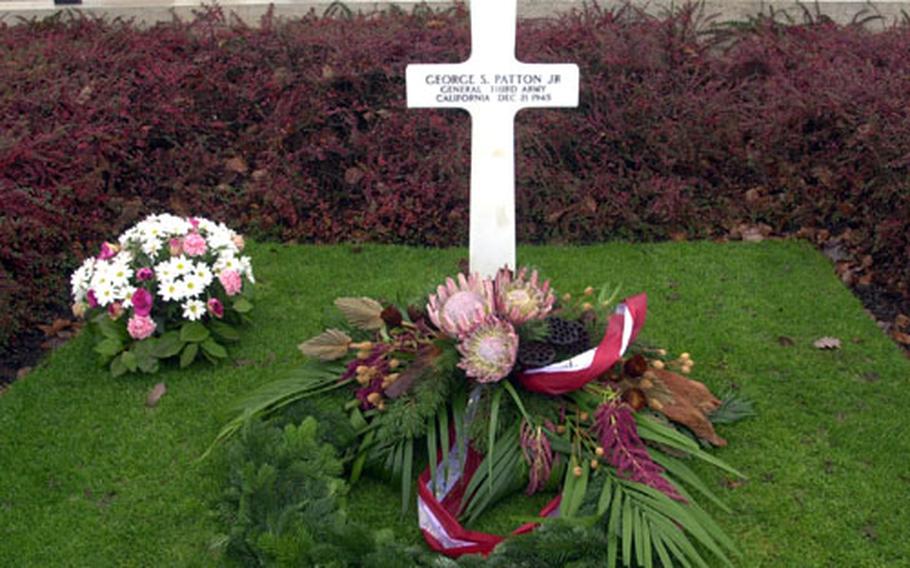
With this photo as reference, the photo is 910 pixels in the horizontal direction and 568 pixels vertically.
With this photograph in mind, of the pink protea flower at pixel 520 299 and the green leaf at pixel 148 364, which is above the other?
the pink protea flower at pixel 520 299

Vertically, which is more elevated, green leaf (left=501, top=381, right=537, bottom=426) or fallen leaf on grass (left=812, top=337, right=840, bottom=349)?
green leaf (left=501, top=381, right=537, bottom=426)

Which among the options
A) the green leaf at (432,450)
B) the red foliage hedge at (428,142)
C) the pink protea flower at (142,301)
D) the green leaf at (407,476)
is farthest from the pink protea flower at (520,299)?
the red foliage hedge at (428,142)

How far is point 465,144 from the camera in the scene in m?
5.84

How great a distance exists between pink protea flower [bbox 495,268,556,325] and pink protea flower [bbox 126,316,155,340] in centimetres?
157

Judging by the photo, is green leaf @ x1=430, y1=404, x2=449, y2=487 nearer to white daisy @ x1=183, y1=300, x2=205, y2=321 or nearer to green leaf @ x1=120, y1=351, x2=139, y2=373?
white daisy @ x1=183, y1=300, x2=205, y2=321

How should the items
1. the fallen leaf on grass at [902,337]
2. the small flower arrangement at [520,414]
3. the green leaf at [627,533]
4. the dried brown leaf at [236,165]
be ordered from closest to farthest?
the green leaf at [627,533], the small flower arrangement at [520,414], the fallen leaf on grass at [902,337], the dried brown leaf at [236,165]

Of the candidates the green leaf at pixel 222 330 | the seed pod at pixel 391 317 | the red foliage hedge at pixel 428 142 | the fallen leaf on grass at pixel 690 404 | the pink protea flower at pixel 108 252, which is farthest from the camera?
the red foliage hedge at pixel 428 142

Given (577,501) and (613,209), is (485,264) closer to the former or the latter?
(577,501)

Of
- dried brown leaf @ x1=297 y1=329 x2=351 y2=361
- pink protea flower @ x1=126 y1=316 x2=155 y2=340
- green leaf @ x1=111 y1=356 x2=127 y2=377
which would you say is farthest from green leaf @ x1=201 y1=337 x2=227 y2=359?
dried brown leaf @ x1=297 y1=329 x2=351 y2=361

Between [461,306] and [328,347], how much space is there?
650mm

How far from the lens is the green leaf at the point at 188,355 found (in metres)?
4.28

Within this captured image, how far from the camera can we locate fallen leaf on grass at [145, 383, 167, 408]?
4113 millimetres

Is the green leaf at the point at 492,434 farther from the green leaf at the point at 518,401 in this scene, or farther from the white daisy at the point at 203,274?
the white daisy at the point at 203,274

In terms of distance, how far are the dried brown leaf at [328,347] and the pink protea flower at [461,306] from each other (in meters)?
0.42
